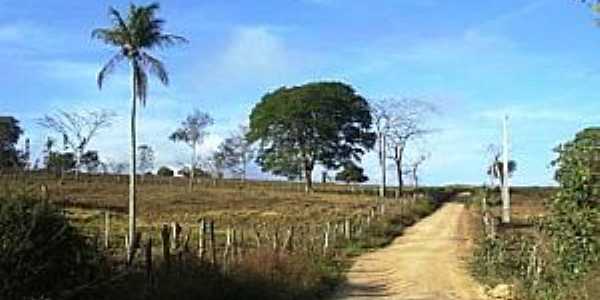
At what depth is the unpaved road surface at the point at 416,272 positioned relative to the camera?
25625mm

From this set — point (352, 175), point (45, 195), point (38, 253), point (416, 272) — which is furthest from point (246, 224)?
point (352, 175)

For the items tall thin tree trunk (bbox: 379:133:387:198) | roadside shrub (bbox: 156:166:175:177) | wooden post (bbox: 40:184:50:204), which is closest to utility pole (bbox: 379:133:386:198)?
tall thin tree trunk (bbox: 379:133:387:198)

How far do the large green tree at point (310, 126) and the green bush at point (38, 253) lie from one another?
102 m

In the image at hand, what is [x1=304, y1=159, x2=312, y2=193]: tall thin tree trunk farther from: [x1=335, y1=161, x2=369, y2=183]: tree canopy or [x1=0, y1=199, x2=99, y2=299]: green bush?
[x1=0, y1=199, x2=99, y2=299]: green bush

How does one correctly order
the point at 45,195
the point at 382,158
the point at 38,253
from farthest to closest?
the point at 382,158, the point at 45,195, the point at 38,253

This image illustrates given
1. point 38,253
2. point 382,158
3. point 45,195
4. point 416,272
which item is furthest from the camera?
point 382,158

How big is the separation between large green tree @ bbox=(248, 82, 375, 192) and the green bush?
102 meters

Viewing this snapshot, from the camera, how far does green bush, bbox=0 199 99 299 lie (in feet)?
40.3

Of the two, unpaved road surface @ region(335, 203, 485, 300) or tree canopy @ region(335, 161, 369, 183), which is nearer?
unpaved road surface @ region(335, 203, 485, 300)

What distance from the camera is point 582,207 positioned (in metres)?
19.6

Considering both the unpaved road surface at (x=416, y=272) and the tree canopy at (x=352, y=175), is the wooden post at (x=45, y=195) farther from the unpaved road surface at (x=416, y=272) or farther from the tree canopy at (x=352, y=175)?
the tree canopy at (x=352, y=175)

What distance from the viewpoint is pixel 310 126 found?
11694 centimetres

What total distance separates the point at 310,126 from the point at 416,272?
3340 inches

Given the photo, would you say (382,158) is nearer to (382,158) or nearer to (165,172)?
(382,158)
